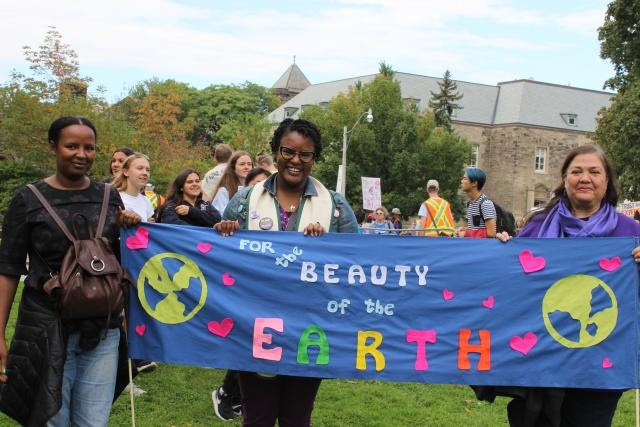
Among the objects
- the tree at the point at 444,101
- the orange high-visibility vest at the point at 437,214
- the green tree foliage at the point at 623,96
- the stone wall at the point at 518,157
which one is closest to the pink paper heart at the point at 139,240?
the orange high-visibility vest at the point at 437,214

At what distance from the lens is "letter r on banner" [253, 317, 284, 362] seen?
4.20 m

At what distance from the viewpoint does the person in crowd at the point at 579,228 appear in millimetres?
3891

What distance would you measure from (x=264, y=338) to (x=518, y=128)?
66641mm

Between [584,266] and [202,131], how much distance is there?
7524 centimetres

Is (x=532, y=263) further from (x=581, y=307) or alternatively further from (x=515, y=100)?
(x=515, y=100)

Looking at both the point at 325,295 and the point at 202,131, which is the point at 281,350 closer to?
the point at 325,295

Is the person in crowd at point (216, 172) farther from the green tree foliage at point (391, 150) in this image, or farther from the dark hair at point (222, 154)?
the green tree foliage at point (391, 150)

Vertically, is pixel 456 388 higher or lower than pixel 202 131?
lower

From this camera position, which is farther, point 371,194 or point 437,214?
point 371,194

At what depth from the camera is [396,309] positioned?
4297 mm

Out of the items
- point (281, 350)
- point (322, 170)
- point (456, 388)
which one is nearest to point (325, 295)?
point (281, 350)

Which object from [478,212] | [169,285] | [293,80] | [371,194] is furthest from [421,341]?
[293,80]

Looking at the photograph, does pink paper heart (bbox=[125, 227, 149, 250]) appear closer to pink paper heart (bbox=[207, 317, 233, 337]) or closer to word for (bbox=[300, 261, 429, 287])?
pink paper heart (bbox=[207, 317, 233, 337])

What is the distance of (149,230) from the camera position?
439 centimetres
